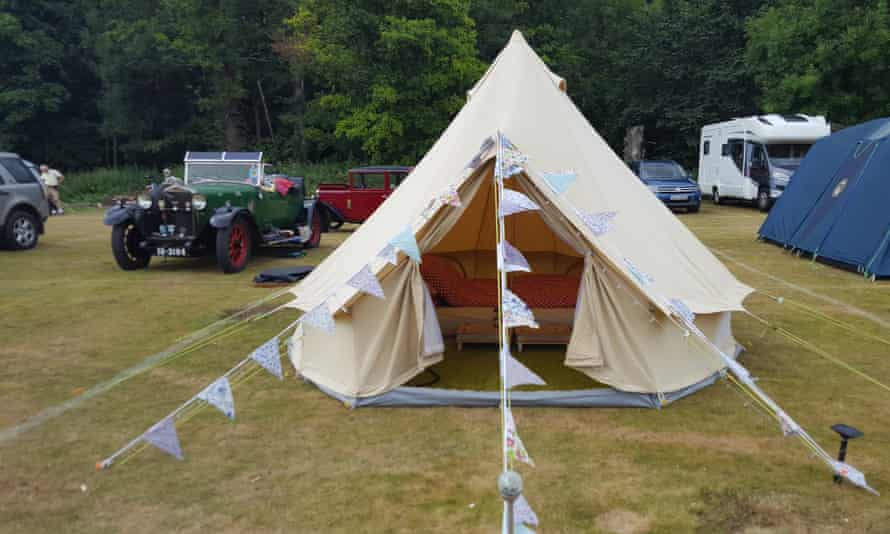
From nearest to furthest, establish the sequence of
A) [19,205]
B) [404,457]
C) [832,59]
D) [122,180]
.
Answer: [404,457] < [19,205] < [832,59] < [122,180]

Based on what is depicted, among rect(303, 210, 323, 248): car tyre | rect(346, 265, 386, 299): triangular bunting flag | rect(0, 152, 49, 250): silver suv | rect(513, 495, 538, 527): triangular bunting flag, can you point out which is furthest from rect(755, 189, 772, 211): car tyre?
rect(513, 495, 538, 527): triangular bunting flag

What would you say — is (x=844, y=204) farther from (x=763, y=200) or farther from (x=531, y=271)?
(x=763, y=200)

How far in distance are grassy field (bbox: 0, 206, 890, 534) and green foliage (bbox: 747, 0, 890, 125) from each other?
53.6 feet

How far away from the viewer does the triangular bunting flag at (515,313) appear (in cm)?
337

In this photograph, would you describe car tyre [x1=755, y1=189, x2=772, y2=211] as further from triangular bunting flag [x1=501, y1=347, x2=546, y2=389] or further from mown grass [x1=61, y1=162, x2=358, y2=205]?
triangular bunting flag [x1=501, y1=347, x2=546, y2=389]

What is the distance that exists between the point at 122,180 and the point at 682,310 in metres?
26.8

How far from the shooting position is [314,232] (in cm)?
1233

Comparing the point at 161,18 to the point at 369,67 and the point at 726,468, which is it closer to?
the point at 369,67

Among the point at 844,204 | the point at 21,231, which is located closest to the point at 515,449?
the point at 844,204

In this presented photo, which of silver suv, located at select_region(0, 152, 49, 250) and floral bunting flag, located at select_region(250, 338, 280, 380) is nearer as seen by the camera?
floral bunting flag, located at select_region(250, 338, 280, 380)

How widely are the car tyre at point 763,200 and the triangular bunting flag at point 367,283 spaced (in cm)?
1653

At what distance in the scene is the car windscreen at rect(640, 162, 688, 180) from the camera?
60.8 ft

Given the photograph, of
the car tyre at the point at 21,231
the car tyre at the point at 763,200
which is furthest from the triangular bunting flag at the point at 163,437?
the car tyre at the point at 763,200

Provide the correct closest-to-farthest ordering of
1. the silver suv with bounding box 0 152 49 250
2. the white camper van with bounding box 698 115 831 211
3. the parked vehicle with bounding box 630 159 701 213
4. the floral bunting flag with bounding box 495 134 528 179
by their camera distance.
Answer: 1. the floral bunting flag with bounding box 495 134 528 179
2. the silver suv with bounding box 0 152 49 250
3. the white camper van with bounding box 698 115 831 211
4. the parked vehicle with bounding box 630 159 701 213
